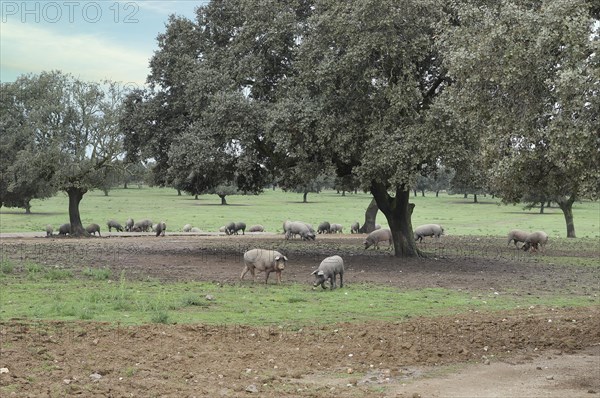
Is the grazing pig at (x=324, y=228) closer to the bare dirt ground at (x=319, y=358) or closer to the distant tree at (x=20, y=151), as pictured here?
the distant tree at (x=20, y=151)

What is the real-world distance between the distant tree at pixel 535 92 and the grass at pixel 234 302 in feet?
14.0

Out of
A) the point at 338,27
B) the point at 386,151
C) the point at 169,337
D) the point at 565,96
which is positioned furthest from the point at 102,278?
the point at 565,96

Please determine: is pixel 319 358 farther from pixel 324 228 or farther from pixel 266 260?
pixel 324 228

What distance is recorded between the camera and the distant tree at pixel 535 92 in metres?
12.0

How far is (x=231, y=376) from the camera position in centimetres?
1062

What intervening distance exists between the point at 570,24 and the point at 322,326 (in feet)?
25.2

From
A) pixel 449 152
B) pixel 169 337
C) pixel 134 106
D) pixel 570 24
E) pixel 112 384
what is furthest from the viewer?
pixel 134 106

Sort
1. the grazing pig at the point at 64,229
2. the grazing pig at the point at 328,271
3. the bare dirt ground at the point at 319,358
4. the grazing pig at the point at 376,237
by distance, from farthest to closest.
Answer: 1. the grazing pig at the point at 64,229
2. the grazing pig at the point at 376,237
3. the grazing pig at the point at 328,271
4. the bare dirt ground at the point at 319,358

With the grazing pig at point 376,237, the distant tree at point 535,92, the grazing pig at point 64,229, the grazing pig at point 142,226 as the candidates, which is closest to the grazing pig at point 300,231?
the grazing pig at point 376,237

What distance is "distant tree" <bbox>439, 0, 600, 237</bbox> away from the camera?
1196cm

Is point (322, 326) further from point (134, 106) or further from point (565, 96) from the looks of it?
point (134, 106)

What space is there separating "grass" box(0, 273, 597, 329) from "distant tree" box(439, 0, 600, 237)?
4261 millimetres

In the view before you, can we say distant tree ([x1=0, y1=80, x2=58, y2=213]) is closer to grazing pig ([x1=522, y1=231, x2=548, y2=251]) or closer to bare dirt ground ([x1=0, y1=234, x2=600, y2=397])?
grazing pig ([x1=522, y1=231, x2=548, y2=251])

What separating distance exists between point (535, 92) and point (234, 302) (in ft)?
29.0
